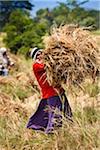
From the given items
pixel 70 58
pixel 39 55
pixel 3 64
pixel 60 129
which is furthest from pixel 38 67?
pixel 3 64

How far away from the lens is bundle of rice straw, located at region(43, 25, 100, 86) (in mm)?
6750

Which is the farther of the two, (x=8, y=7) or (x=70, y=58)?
(x=8, y=7)

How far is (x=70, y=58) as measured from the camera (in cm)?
675

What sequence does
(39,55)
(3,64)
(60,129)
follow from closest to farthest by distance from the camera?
(60,129)
(39,55)
(3,64)

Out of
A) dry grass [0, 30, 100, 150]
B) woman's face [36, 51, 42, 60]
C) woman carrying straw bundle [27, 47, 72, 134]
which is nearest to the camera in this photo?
dry grass [0, 30, 100, 150]

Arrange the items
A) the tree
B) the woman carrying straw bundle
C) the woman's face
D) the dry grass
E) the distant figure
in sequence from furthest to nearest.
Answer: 1. the tree
2. the distant figure
3. the woman's face
4. the woman carrying straw bundle
5. the dry grass

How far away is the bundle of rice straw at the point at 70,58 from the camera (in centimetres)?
675

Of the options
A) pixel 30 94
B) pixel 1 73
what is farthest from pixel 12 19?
pixel 30 94

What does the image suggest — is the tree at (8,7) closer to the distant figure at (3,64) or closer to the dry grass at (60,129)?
the distant figure at (3,64)

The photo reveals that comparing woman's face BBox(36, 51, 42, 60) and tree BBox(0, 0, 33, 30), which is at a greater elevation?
woman's face BBox(36, 51, 42, 60)

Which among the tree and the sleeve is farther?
the tree

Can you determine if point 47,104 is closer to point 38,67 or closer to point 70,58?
point 38,67

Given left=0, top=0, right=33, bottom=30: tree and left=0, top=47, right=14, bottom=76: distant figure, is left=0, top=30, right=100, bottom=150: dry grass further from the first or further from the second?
left=0, top=0, right=33, bottom=30: tree

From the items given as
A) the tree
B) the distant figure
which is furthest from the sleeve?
the tree
